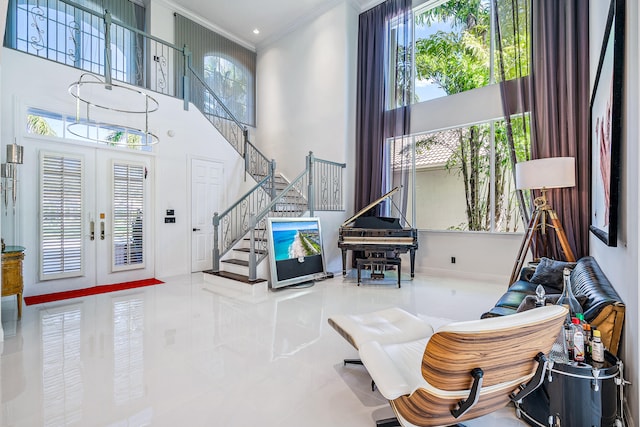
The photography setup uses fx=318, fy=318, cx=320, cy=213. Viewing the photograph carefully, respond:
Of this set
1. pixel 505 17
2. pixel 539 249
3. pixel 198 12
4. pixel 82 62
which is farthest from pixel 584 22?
pixel 82 62

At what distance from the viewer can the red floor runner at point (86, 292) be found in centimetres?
441

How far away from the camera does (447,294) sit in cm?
466

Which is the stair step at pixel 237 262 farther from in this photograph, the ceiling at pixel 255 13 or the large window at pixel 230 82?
the ceiling at pixel 255 13

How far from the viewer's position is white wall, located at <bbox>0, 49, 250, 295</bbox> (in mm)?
4484

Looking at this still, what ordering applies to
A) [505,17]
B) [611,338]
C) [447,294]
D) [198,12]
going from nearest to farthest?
[611,338] → [447,294] → [505,17] → [198,12]

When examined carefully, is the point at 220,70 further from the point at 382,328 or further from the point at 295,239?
the point at 382,328

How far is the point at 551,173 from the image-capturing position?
385 cm

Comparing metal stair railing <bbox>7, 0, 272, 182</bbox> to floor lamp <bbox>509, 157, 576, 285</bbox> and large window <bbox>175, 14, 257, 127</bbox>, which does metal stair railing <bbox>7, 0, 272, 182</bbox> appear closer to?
large window <bbox>175, 14, 257, 127</bbox>

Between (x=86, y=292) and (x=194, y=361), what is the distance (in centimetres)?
336

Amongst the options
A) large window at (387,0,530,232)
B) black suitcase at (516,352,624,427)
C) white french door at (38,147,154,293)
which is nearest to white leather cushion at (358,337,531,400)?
black suitcase at (516,352,624,427)

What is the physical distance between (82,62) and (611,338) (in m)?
8.50

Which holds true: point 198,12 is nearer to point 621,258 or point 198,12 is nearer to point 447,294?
point 447,294

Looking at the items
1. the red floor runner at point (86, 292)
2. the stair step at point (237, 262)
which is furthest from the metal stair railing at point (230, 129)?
the red floor runner at point (86, 292)

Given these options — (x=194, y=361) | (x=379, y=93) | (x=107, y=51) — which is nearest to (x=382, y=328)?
(x=194, y=361)
